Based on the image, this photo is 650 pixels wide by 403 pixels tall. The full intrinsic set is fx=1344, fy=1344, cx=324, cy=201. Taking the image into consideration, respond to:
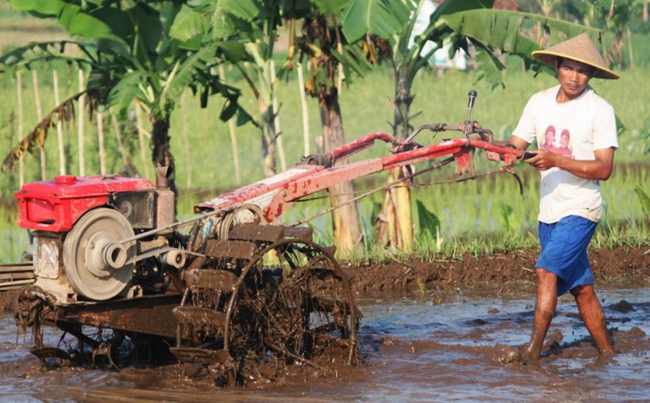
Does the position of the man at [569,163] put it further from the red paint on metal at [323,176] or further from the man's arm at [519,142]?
the red paint on metal at [323,176]

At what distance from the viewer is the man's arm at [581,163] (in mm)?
6762

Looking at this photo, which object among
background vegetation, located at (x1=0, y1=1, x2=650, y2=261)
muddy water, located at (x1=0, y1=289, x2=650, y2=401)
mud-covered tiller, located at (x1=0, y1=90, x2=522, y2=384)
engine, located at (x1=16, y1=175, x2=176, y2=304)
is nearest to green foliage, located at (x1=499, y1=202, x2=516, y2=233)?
background vegetation, located at (x1=0, y1=1, x2=650, y2=261)

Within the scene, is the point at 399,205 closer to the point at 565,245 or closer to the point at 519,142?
the point at 519,142

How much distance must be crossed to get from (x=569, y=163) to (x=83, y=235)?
8.08 ft

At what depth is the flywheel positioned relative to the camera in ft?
21.3

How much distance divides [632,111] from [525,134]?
1464 centimetres

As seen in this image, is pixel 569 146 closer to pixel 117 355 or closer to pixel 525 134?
pixel 525 134

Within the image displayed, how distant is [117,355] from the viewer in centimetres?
742

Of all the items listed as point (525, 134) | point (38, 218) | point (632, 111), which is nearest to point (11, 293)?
point (38, 218)

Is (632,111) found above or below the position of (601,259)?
above

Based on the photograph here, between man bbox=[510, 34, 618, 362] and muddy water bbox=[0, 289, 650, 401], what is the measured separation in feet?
1.19

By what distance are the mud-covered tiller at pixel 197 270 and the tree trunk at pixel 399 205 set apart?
416 centimetres

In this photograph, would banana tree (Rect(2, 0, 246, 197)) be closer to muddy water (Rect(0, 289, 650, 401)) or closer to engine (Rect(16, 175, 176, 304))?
muddy water (Rect(0, 289, 650, 401))

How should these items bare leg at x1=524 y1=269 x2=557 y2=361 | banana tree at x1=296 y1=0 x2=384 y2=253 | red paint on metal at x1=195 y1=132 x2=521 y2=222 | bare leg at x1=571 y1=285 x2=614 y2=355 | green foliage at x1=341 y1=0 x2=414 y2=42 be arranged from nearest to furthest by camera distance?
red paint on metal at x1=195 y1=132 x2=521 y2=222, bare leg at x1=524 y1=269 x2=557 y2=361, bare leg at x1=571 y1=285 x2=614 y2=355, green foliage at x1=341 y1=0 x2=414 y2=42, banana tree at x1=296 y1=0 x2=384 y2=253
